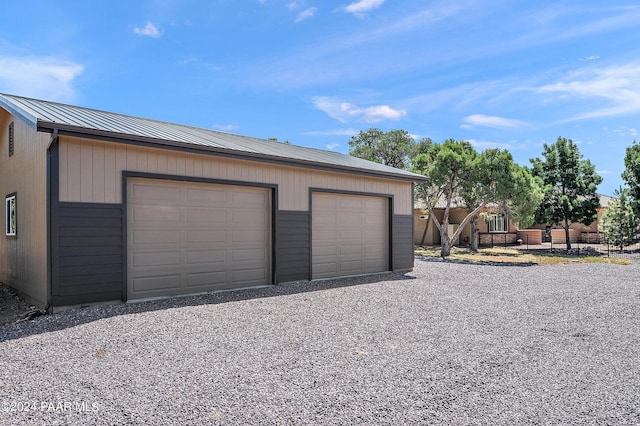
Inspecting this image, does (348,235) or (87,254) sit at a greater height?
(348,235)

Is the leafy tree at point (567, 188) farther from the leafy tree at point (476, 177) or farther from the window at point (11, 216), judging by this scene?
the window at point (11, 216)

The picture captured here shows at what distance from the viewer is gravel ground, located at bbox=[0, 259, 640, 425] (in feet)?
9.68

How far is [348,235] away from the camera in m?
10.7

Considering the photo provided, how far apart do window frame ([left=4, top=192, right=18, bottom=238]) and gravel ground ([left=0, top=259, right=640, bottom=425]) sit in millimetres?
3746

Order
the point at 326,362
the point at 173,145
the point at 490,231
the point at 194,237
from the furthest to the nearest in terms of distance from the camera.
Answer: the point at 490,231 → the point at 194,237 → the point at 173,145 → the point at 326,362

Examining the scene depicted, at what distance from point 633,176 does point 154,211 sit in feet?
81.9

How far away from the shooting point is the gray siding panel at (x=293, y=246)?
9148mm

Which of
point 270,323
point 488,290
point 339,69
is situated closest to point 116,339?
point 270,323

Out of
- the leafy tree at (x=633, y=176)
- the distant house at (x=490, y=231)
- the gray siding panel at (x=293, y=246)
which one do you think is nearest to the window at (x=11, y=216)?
the gray siding panel at (x=293, y=246)

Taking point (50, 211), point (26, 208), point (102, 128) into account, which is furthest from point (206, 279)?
point (26, 208)

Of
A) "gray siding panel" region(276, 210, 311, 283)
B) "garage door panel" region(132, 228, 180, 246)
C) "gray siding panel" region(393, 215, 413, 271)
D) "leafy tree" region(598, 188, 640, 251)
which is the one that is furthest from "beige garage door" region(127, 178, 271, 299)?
"leafy tree" region(598, 188, 640, 251)

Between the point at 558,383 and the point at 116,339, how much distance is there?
4.89m

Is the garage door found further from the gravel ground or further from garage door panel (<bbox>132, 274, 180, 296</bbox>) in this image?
garage door panel (<bbox>132, 274, 180, 296</bbox>)

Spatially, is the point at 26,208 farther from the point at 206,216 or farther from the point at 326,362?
the point at 326,362
